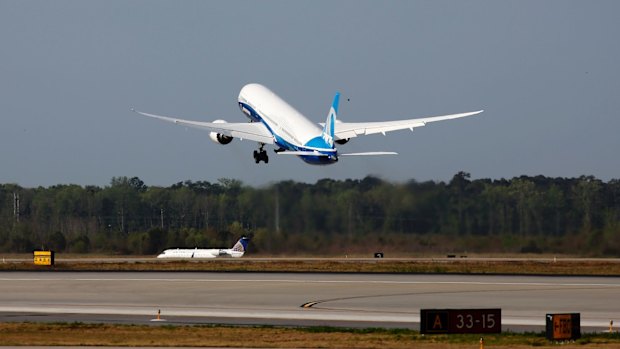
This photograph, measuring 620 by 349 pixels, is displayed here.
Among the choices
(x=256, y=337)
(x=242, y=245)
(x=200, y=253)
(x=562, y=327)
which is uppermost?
(x=242, y=245)

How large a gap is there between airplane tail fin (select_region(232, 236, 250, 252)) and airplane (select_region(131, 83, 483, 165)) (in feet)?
39.7

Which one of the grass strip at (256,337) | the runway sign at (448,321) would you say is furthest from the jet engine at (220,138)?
the runway sign at (448,321)

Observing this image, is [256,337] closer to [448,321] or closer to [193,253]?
[448,321]

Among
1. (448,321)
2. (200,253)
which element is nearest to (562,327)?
(448,321)

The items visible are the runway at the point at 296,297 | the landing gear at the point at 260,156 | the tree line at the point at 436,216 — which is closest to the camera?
the runway at the point at 296,297

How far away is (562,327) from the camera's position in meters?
44.5

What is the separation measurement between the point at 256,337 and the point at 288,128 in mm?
53934

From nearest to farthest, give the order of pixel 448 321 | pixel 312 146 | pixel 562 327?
pixel 562 327 < pixel 448 321 < pixel 312 146

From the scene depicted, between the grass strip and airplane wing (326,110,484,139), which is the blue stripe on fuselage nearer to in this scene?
airplane wing (326,110,484,139)

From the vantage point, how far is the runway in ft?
183

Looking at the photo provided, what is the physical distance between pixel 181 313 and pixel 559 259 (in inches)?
2026

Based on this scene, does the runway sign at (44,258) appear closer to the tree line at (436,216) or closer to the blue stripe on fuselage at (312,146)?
the tree line at (436,216)

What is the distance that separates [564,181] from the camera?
99.5 metres

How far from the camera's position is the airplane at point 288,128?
93750 millimetres
